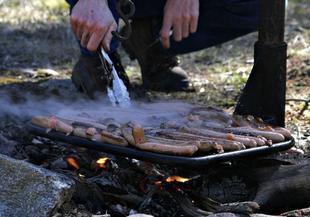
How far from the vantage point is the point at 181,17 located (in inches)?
125

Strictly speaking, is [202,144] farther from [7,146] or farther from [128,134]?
[7,146]

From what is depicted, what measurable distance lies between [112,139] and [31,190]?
1.20 ft

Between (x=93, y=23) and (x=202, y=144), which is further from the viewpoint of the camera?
(x=93, y=23)

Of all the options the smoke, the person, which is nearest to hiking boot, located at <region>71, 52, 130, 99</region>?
the person

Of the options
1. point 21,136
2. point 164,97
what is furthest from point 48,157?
point 164,97

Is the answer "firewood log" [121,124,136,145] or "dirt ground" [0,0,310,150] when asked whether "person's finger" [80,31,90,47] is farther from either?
"dirt ground" [0,0,310,150]

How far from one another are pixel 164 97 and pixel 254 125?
1.40 metres

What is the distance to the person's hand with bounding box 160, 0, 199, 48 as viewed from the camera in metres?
3.19

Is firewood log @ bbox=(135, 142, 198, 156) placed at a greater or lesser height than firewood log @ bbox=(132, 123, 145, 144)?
lesser

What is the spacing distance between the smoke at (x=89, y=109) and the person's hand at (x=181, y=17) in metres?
0.35

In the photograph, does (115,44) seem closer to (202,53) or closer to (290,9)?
(202,53)

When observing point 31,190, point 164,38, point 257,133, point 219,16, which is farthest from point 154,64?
point 31,190

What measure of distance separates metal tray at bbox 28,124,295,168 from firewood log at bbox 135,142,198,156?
0.07 feet

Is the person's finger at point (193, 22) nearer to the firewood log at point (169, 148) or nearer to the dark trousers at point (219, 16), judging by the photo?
the dark trousers at point (219, 16)
